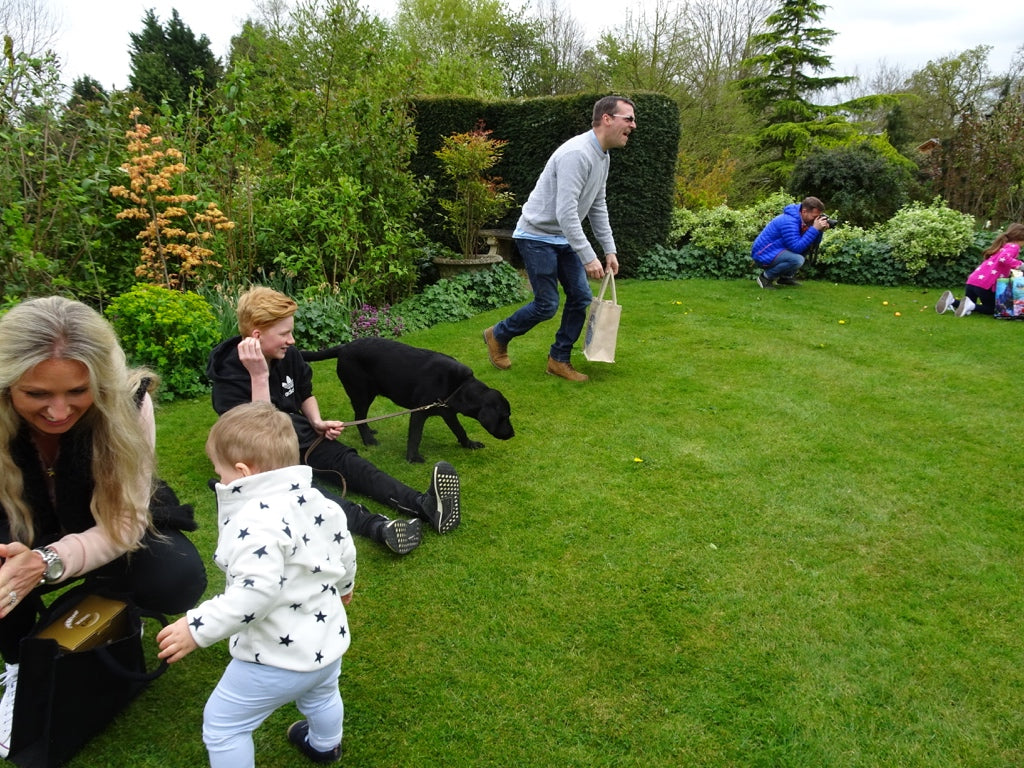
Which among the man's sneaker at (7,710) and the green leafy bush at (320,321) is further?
the green leafy bush at (320,321)

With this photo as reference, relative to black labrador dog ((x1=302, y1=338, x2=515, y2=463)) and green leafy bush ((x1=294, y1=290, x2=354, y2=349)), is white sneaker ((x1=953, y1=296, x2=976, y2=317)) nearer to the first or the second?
black labrador dog ((x1=302, y1=338, x2=515, y2=463))

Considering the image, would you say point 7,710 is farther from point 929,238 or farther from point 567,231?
point 929,238

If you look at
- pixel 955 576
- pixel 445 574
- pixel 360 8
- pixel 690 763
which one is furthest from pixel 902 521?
pixel 360 8

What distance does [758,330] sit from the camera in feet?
23.8

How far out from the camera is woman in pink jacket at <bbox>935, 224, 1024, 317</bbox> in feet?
25.7

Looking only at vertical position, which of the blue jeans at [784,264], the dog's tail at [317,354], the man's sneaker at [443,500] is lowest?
the man's sneaker at [443,500]

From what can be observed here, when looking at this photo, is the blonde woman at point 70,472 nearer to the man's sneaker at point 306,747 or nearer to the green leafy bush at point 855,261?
the man's sneaker at point 306,747

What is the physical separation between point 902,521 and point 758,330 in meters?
4.16

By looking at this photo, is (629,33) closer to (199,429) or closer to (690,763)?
(199,429)

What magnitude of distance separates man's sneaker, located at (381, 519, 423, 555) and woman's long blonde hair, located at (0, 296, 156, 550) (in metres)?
1.08

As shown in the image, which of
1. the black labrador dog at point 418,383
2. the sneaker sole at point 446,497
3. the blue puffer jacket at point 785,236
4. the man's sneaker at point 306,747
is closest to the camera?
the man's sneaker at point 306,747

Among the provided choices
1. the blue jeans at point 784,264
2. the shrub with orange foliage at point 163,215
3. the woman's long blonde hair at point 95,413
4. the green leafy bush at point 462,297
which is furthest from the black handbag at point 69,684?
the blue jeans at point 784,264

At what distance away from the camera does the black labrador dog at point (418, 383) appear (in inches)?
153

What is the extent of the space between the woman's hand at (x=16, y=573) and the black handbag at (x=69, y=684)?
121mm
